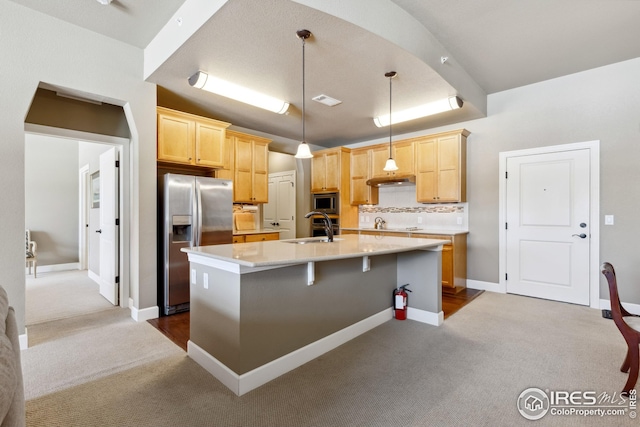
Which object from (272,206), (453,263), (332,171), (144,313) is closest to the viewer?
(144,313)

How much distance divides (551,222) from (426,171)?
6.01 ft

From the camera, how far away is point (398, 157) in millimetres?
5344

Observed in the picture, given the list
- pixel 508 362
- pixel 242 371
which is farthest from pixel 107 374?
pixel 508 362

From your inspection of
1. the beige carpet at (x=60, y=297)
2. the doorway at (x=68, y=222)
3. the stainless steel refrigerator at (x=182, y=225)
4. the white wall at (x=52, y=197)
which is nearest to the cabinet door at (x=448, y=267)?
the stainless steel refrigerator at (x=182, y=225)

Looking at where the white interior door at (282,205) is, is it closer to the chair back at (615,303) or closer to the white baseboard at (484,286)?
the white baseboard at (484,286)

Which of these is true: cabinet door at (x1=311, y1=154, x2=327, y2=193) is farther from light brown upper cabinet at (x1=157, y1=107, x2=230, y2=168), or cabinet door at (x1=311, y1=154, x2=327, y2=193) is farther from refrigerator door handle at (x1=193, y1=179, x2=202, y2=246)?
refrigerator door handle at (x1=193, y1=179, x2=202, y2=246)

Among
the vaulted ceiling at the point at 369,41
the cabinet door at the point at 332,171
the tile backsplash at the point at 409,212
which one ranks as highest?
the vaulted ceiling at the point at 369,41

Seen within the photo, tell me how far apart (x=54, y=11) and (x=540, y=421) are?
491 cm

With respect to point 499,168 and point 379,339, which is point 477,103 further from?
point 379,339

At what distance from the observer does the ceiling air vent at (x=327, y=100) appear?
396 cm

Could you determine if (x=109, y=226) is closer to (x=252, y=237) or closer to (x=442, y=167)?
(x=252, y=237)

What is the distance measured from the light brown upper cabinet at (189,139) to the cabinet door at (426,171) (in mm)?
3121

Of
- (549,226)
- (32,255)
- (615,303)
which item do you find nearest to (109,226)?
(32,255)

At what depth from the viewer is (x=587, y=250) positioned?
12.8ft
